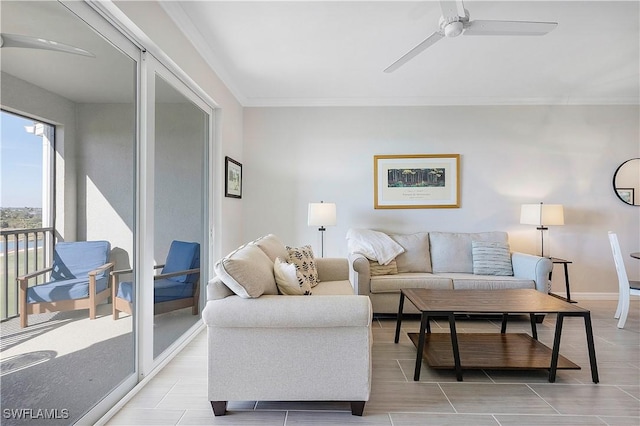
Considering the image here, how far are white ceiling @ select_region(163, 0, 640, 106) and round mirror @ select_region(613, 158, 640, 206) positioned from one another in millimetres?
858

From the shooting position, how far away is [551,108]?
14.7 feet

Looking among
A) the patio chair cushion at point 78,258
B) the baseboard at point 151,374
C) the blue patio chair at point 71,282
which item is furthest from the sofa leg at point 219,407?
the patio chair cushion at point 78,258

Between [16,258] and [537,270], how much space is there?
4120 mm

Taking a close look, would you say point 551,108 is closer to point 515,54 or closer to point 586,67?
point 586,67

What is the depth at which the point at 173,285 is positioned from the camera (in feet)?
9.11

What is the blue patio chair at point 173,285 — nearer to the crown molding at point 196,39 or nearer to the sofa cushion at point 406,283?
the crown molding at point 196,39

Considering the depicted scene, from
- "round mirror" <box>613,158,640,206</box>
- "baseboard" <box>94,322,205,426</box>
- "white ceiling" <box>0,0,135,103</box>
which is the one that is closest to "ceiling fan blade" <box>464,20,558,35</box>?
"white ceiling" <box>0,0,135,103</box>

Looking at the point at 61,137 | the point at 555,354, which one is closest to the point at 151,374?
the point at 61,137

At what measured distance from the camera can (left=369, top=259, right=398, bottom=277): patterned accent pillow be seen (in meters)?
3.88

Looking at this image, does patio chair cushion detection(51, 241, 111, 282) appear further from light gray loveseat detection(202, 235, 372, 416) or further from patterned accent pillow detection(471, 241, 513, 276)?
patterned accent pillow detection(471, 241, 513, 276)

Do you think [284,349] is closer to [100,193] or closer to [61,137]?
[100,193]

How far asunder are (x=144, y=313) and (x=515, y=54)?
3.81 meters

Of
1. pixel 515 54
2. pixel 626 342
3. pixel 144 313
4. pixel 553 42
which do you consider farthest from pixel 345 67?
pixel 626 342

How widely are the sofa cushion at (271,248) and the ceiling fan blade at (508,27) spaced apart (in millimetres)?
2073
